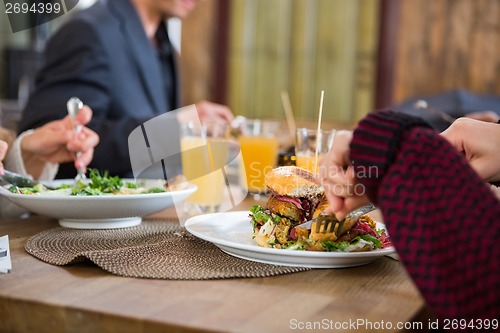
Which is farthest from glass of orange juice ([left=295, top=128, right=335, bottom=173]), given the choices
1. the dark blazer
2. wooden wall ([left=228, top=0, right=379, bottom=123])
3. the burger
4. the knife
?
wooden wall ([left=228, top=0, right=379, bottom=123])

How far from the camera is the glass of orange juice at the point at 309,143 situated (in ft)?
4.95

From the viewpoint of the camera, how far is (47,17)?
19.8ft

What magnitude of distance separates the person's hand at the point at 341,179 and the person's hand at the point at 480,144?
181mm

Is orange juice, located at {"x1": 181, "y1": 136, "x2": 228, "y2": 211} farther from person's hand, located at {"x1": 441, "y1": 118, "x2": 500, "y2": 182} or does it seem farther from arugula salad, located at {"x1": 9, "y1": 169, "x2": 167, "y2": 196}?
person's hand, located at {"x1": 441, "y1": 118, "x2": 500, "y2": 182}

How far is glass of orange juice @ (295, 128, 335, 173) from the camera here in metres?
1.51

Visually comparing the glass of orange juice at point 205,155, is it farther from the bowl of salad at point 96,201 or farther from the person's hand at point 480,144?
the person's hand at point 480,144

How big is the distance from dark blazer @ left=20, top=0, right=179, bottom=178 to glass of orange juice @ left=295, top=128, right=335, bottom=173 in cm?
77

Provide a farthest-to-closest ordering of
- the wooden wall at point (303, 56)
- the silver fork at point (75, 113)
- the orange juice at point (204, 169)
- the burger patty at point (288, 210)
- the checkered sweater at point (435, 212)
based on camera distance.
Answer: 1. the wooden wall at point (303, 56)
2. the orange juice at point (204, 169)
3. the silver fork at point (75, 113)
4. the burger patty at point (288, 210)
5. the checkered sweater at point (435, 212)

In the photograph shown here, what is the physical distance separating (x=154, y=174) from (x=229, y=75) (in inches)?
125

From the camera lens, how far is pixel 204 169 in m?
1.71

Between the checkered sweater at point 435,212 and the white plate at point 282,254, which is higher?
the checkered sweater at point 435,212

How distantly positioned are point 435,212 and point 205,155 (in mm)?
992

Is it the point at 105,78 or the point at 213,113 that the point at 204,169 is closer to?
the point at 213,113

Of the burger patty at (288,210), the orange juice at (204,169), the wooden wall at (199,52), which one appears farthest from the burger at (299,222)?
the wooden wall at (199,52)
